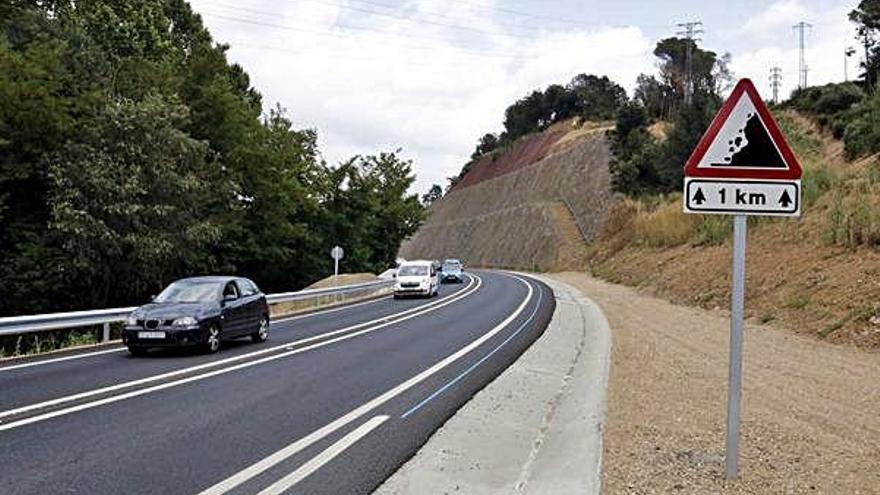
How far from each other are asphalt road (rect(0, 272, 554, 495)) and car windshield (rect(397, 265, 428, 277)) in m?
18.5

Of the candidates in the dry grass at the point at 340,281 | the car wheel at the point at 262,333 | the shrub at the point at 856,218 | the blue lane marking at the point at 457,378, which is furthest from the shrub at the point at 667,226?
the car wheel at the point at 262,333

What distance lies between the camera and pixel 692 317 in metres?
23.2

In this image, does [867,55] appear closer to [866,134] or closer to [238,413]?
[866,134]

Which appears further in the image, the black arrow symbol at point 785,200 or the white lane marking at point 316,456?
the white lane marking at point 316,456

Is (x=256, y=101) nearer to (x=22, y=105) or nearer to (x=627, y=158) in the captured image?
Answer: (x=22, y=105)

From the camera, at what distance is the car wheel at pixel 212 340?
→ 1491cm

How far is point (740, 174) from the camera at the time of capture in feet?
19.0

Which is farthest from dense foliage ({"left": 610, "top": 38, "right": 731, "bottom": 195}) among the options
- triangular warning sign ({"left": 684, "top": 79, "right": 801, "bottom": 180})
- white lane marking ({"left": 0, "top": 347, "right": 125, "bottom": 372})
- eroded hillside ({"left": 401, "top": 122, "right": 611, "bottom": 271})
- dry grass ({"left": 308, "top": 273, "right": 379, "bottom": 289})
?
triangular warning sign ({"left": 684, "top": 79, "right": 801, "bottom": 180})

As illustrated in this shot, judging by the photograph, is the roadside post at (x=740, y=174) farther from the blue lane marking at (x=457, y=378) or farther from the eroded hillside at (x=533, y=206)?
the eroded hillside at (x=533, y=206)

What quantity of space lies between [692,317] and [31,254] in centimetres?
2062

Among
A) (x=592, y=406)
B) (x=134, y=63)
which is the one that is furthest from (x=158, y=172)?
(x=592, y=406)

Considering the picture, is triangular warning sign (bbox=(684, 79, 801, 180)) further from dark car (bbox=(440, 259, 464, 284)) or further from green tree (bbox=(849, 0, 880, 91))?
green tree (bbox=(849, 0, 880, 91))

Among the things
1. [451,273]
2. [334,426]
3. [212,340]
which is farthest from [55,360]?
[451,273]

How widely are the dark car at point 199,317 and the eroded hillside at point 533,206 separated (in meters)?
56.7
